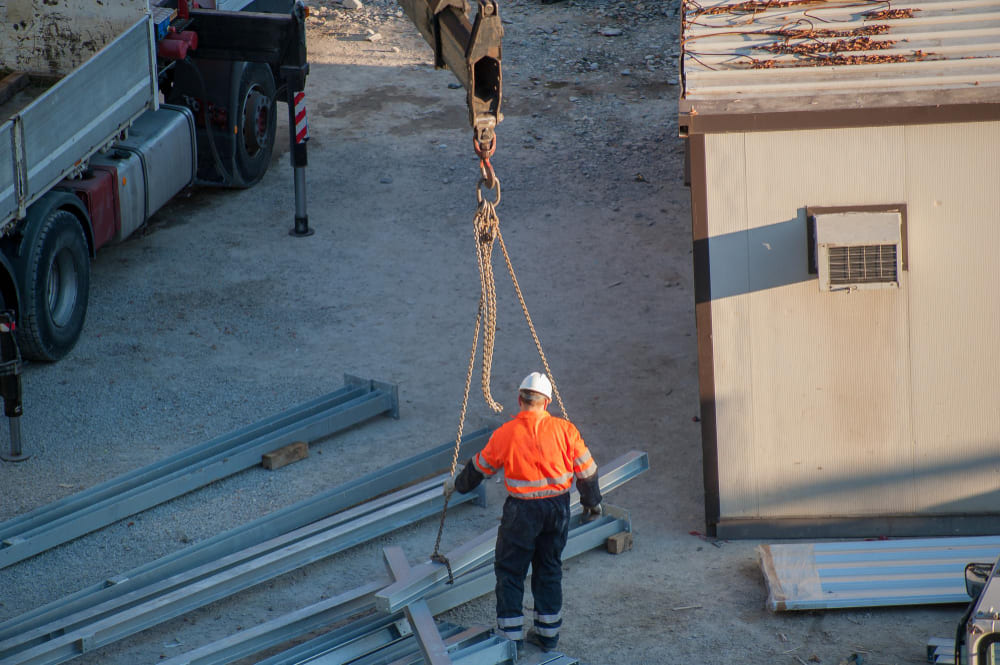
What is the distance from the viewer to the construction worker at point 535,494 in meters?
7.48

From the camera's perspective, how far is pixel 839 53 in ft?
30.7

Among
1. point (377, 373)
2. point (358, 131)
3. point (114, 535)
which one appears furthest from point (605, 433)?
point (358, 131)

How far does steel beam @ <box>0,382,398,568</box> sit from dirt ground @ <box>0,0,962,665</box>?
0.16 m

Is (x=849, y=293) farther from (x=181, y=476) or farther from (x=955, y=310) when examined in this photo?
(x=181, y=476)

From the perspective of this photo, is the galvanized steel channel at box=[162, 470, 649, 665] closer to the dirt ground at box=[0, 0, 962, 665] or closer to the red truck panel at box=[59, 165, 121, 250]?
the dirt ground at box=[0, 0, 962, 665]

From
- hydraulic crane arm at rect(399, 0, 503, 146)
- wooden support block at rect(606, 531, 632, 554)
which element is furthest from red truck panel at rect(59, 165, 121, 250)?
wooden support block at rect(606, 531, 632, 554)

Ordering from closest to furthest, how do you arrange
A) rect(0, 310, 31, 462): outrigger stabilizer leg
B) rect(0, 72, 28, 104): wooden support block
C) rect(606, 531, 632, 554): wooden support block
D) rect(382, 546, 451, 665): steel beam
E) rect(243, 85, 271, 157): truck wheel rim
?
rect(382, 546, 451, 665): steel beam, rect(606, 531, 632, 554): wooden support block, rect(0, 310, 31, 462): outrigger stabilizer leg, rect(0, 72, 28, 104): wooden support block, rect(243, 85, 271, 157): truck wheel rim

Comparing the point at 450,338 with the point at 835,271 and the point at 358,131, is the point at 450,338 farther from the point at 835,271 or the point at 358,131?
the point at 358,131

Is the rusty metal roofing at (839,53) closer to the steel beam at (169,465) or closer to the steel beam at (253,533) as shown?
the steel beam at (253,533)

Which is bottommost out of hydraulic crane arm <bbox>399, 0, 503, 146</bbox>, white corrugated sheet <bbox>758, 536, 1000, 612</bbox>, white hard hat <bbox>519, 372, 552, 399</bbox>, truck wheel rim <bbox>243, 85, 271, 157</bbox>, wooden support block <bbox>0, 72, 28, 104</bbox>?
white corrugated sheet <bbox>758, 536, 1000, 612</bbox>

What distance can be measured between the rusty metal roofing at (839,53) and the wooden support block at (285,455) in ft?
13.7

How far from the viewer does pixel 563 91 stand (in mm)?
19781

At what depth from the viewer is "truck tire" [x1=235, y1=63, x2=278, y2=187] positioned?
15984mm

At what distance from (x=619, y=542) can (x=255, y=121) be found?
9443 millimetres
